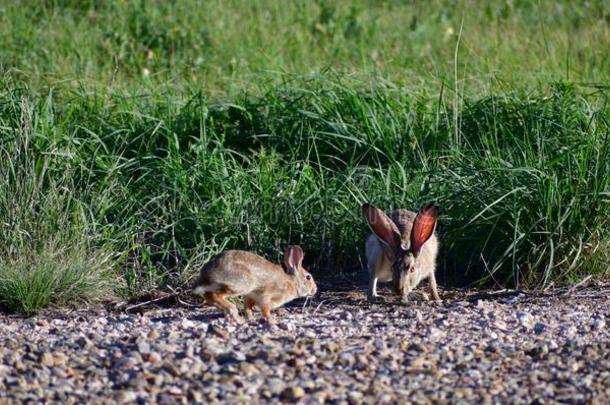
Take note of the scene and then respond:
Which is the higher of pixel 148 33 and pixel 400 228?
pixel 148 33

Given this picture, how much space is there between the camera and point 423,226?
24.0ft

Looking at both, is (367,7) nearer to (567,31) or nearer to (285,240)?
(567,31)

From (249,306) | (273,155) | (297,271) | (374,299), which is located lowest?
(374,299)

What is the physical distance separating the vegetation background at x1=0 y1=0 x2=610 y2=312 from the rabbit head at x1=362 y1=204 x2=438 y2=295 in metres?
0.54

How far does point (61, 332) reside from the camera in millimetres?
6551

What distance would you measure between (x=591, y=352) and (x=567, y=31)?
708 centimetres

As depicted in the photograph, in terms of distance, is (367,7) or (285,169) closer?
(285,169)

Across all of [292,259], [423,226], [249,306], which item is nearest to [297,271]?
[292,259]

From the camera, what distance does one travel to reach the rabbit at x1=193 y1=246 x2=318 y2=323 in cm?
667

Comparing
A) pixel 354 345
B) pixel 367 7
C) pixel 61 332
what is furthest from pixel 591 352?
pixel 367 7

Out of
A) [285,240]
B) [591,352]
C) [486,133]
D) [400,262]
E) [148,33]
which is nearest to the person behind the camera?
[591,352]

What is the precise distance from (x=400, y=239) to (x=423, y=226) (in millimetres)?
199

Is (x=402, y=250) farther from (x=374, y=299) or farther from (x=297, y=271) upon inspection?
(x=297, y=271)

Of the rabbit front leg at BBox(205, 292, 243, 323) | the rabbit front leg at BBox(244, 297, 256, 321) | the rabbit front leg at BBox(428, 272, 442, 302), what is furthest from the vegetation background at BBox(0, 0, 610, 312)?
the rabbit front leg at BBox(205, 292, 243, 323)
